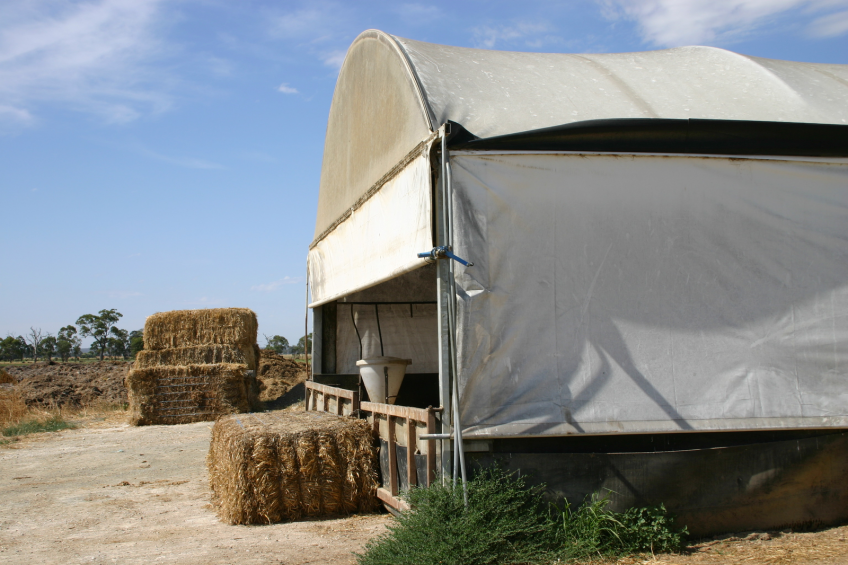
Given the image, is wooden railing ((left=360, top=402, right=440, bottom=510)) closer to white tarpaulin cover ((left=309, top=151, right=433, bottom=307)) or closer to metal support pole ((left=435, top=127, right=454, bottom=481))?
metal support pole ((left=435, top=127, right=454, bottom=481))

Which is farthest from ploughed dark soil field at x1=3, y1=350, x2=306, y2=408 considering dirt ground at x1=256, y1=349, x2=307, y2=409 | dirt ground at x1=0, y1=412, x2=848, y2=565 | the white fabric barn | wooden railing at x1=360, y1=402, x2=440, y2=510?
the white fabric barn

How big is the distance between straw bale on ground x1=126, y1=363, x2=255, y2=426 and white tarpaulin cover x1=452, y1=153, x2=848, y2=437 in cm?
1148

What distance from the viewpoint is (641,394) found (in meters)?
4.61

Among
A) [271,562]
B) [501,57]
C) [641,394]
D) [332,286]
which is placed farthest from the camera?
[332,286]

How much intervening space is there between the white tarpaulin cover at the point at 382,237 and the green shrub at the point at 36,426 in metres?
7.59

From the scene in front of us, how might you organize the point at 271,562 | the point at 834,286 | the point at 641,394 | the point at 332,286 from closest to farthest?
the point at 271,562 → the point at 641,394 → the point at 834,286 → the point at 332,286

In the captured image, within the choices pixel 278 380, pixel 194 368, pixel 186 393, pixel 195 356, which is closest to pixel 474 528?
pixel 186 393

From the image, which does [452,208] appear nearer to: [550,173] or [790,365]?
[550,173]

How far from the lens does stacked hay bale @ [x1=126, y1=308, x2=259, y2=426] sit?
14523mm

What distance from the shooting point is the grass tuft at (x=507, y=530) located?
392cm

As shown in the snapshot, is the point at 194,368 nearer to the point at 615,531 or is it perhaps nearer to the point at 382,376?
the point at 382,376

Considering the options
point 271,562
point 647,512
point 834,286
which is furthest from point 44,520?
point 834,286

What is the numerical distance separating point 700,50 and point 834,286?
2.94m

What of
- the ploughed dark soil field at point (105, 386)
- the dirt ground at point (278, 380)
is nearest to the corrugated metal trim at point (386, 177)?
the dirt ground at point (278, 380)
